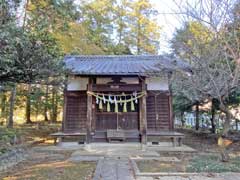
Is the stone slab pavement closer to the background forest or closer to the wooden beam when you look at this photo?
the background forest

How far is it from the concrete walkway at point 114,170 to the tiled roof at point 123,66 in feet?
10.5

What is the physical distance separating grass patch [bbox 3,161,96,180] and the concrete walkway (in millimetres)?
224

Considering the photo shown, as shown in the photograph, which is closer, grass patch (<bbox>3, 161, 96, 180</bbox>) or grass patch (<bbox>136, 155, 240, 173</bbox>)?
grass patch (<bbox>3, 161, 96, 180</bbox>)

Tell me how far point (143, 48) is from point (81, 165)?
16771 mm

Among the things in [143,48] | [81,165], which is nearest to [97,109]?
[81,165]

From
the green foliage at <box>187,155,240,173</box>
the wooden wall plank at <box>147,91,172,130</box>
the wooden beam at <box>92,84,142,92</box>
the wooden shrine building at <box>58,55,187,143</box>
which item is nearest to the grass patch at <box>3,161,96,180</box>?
the green foliage at <box>187,155,240,173</box>

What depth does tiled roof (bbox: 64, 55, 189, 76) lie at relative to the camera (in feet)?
28.8

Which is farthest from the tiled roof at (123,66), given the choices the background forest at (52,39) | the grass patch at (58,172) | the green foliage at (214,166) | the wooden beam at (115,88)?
the grass patch at (58,172)

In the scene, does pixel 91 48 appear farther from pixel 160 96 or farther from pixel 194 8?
pixel 194 8

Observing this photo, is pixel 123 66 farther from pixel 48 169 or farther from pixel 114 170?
pixel 48 169

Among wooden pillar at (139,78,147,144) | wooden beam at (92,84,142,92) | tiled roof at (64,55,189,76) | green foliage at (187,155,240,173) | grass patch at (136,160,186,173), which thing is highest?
tiled roof at (64,55,189,76)

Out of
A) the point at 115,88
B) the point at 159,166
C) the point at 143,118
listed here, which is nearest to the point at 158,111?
the point at 143,118

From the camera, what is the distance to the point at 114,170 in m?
6.00

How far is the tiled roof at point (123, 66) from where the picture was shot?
346 inches
